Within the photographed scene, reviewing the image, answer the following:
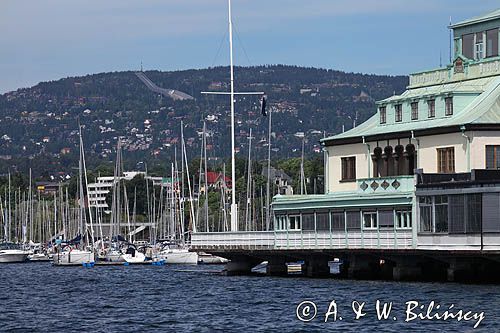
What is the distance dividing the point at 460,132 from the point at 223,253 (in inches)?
742

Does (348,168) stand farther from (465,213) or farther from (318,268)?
(465,213)

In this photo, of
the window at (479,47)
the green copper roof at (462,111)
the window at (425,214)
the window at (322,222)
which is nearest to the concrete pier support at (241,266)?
the green copper roof at (462,111)

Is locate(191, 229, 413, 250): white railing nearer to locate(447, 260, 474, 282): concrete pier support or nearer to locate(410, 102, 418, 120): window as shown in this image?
locate(447, 260, 474, 282): concrete pier support

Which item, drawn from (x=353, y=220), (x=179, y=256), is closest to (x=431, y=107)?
(x=353, y=220)

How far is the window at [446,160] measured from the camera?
261ft

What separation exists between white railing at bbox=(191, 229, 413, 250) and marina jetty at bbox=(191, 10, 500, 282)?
59 millimetres

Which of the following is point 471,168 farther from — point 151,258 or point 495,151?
point 151,258

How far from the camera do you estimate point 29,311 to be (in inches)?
2736

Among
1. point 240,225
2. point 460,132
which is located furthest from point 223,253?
point 240,225

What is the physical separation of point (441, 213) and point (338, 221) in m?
9.36

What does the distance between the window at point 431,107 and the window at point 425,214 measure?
965cm

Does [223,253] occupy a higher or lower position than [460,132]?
lower

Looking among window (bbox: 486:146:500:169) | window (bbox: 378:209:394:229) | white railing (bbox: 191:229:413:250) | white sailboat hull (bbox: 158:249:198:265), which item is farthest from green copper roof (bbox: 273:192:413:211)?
white sailboat hull (bbox: 158:249:198:265)

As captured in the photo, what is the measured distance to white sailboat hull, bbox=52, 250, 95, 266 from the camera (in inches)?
5212
